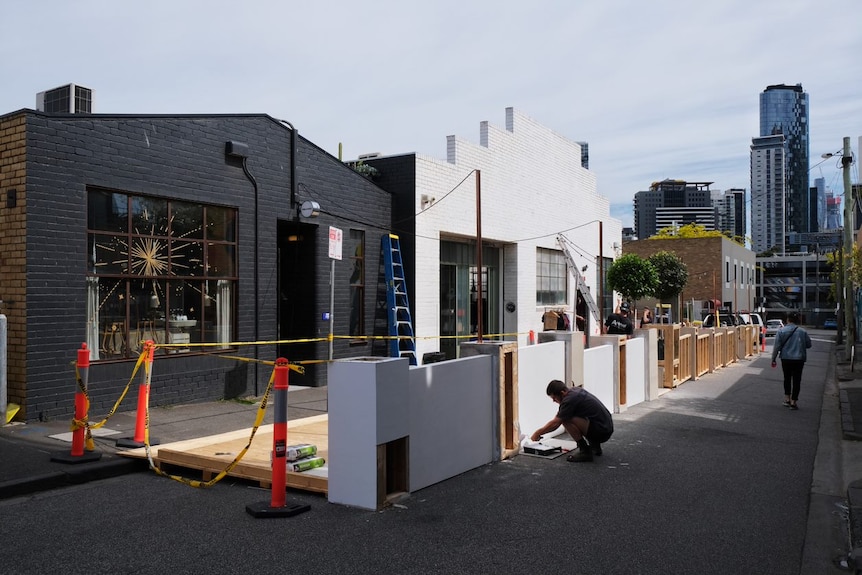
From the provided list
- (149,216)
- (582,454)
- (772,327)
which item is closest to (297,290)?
(149,216)

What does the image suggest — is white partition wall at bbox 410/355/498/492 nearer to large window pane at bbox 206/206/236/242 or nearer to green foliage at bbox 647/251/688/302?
large window pane at bbox 206/206/236/242

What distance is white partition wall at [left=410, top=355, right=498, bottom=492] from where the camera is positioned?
6.79 metres

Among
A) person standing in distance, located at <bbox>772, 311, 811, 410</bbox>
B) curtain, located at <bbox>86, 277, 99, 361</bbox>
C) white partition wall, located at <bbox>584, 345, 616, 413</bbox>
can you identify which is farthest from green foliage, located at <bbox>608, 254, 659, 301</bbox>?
curtain, located at <bbox>86, 277, 99, 361</bbox>

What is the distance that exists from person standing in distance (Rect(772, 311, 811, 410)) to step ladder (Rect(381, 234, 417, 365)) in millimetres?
7230

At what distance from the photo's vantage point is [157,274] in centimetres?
1111

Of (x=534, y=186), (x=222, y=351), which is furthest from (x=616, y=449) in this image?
(x=534, y=186)

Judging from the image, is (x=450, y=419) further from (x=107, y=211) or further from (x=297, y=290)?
(x=297, y=290)

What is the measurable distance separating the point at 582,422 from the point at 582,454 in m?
0.36

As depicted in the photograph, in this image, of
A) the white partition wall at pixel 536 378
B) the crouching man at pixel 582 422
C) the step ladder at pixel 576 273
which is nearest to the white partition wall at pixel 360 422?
the crouching man at pixel 582 422

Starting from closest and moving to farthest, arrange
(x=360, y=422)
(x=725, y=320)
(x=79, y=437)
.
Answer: (x=360, y=422) → (x=79, y=437) → (x=725, y=320)

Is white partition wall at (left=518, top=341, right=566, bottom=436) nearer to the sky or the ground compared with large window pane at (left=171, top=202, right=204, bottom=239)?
nearer to the ground

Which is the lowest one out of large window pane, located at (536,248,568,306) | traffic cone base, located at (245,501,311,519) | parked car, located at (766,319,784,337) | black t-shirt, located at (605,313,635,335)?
parked car, located at (766,319,784,337)

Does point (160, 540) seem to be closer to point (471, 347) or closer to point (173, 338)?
point (471, 347)

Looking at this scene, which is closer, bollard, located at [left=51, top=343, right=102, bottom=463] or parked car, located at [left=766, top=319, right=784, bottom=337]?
bollard, located at [left=51, top=343, right=102, bottom=463]
